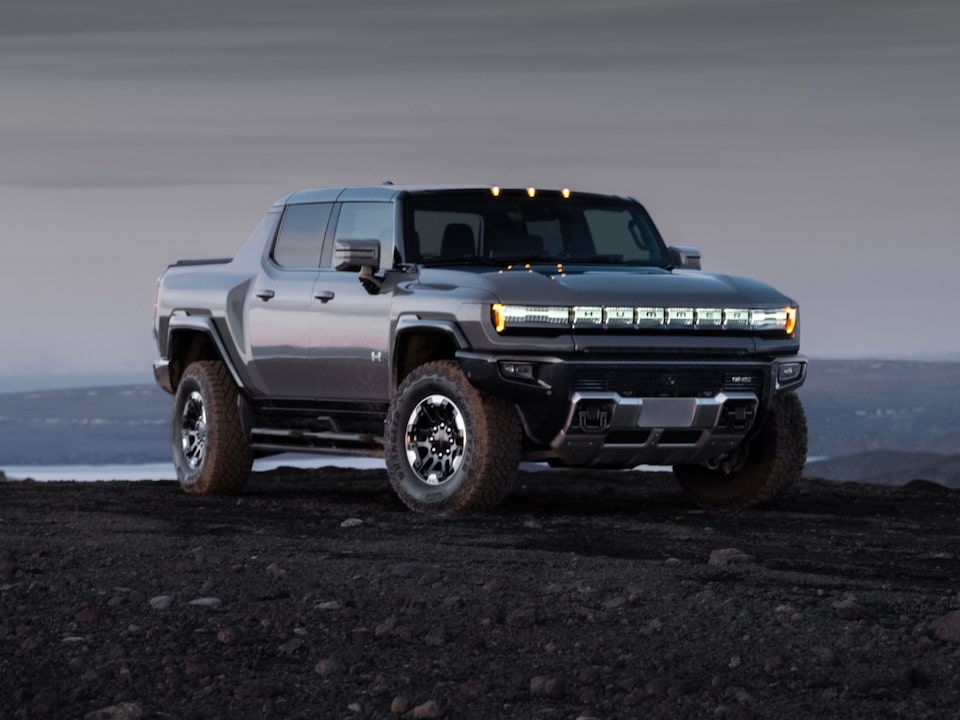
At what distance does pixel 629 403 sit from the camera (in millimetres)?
11383

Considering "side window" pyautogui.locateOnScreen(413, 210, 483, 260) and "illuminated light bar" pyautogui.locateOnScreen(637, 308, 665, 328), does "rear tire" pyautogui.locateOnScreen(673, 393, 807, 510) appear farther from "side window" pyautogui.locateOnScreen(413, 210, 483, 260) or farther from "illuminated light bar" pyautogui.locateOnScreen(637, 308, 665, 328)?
"side window" pyautogui.locateOnScreen(413, 210, 483, 260)

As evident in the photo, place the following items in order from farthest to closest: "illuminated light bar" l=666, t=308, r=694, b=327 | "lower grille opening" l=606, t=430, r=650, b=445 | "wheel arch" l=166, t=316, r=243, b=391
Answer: "wheel arch" l=166, t=316, r=243, b=391, "illuminated light bar" l=666, t=308, r=694, b=327, "lower grille opening" l=606, t=430, r=650, b=445

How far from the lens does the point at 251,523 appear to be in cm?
1152

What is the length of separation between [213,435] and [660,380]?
3769 millimetres

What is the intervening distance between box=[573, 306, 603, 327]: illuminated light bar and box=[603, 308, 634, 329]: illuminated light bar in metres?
0.04

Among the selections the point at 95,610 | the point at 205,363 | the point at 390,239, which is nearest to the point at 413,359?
the point at 390,239

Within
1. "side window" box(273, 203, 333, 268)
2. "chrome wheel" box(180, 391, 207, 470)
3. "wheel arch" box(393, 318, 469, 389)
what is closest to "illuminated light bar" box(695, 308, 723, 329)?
"wheel arch" box(393, 318, 469, 389)

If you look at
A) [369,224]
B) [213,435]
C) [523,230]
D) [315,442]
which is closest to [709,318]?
[523,230]

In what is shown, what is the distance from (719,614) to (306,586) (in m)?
1.83

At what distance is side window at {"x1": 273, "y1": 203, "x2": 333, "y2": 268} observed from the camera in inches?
516

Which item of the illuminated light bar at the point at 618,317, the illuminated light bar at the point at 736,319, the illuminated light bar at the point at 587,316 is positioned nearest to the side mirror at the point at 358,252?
the illuminated light bar at the point at 587,316

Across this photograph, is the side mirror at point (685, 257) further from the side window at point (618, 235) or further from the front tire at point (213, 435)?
the front tire at point (213, 435)

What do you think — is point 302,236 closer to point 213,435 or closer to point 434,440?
point 213,435

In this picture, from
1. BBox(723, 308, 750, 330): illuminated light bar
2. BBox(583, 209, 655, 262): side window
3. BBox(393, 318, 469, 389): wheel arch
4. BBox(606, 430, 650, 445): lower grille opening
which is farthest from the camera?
BBox(583, 209, 655, 262): side window
